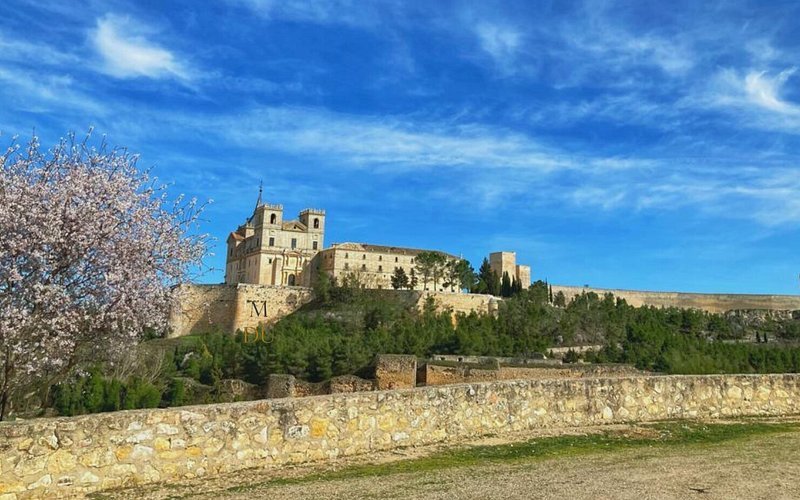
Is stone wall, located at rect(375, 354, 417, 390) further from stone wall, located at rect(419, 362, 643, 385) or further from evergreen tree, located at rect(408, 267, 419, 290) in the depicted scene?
evergreen tree, located at rect(408, 267, 419, 290)

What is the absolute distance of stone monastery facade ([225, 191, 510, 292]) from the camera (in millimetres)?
78375

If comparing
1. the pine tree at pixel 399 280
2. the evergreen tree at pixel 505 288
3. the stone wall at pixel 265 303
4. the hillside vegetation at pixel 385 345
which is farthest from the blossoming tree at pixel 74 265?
the evergreen tree at pixel 505 288

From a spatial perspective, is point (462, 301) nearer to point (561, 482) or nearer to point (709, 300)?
point (709, 300)

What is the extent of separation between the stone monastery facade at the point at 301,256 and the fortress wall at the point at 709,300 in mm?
23622

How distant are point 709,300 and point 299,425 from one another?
299ft

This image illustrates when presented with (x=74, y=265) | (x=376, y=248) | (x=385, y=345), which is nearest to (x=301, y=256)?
(x=376, y=248)

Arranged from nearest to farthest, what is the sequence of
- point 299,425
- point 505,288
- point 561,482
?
point 561,482 → point 299,425 → point 505,288

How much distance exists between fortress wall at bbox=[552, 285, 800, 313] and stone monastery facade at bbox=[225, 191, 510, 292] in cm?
2362

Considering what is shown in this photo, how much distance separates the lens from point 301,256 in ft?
264

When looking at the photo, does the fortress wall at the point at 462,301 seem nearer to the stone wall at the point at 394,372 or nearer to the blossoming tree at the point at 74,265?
the stone wall at the point at 394,372

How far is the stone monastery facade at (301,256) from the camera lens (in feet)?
257

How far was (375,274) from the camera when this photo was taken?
81.9 meters

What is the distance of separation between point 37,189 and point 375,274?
74060 mm

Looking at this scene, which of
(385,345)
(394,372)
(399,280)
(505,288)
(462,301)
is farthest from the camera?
(505,288)
